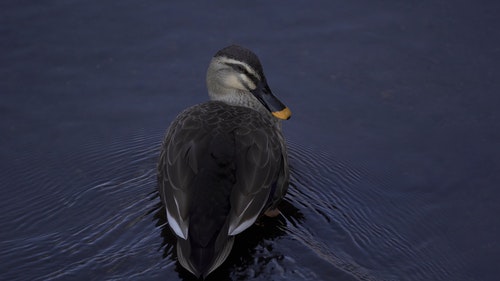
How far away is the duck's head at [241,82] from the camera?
6445 millimetres

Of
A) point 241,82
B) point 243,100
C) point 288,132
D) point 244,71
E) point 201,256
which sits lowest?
point 288,132

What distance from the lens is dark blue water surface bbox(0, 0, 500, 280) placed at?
547 cm

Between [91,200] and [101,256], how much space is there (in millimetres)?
1144

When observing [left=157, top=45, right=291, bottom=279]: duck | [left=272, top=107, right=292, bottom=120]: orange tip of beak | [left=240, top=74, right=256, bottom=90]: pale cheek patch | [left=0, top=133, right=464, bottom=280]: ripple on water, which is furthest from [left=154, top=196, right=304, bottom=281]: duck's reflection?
[left=240, top=74, right=256, bottom=90]: pale cheek patch

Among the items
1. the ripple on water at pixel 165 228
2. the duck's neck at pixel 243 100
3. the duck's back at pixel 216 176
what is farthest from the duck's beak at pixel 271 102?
the ripple on water at pixel 165 228

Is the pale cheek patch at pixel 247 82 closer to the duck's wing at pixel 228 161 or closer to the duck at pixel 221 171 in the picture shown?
the duck at pixel 221 171

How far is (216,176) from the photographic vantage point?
5152mm

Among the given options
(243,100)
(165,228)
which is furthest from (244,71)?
(165,228)

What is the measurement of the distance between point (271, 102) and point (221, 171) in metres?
1.47

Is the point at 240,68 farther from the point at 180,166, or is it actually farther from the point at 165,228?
the point at 165,228

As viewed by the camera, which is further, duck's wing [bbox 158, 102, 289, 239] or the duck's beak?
the duck's beak

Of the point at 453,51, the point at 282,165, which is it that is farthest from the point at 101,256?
the point at 453,51

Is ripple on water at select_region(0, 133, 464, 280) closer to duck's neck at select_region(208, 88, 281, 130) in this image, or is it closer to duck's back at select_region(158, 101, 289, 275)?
duck's back at select_region(158, 101, 289, 275)

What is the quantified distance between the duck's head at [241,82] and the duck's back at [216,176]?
1.43 feet
